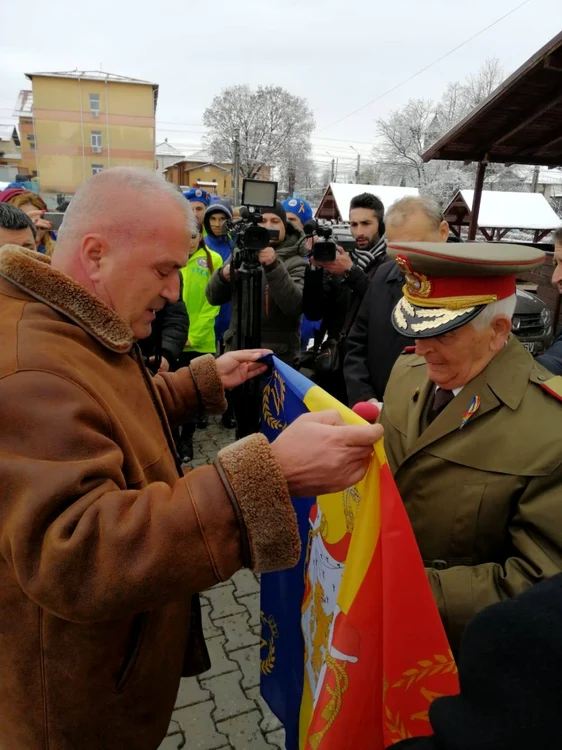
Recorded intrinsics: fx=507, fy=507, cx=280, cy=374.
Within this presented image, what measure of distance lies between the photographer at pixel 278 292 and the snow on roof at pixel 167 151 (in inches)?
2688

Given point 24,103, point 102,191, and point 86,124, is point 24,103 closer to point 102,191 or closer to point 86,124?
point 86,124

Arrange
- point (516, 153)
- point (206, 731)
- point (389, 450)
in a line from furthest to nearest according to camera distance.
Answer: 1. point (516, 153)
2. point (206, 731)
3. point (389, 450)

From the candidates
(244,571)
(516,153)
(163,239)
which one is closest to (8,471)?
(163,239)

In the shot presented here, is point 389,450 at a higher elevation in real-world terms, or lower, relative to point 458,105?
lower

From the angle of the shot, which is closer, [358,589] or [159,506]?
[159,506]

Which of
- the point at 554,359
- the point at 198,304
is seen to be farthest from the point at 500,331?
the point at 198,304

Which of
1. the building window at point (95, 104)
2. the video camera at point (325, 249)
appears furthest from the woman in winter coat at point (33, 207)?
the building window at point (95, 104)

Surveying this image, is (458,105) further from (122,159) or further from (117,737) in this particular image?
(117,737)

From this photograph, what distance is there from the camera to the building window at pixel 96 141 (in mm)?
47531

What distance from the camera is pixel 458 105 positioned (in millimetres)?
43531

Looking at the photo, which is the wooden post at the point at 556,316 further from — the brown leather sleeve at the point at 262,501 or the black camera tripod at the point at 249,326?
the brown leather sleeve at the point at 262,501

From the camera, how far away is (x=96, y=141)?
1898 inches

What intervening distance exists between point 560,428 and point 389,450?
1.81 ft

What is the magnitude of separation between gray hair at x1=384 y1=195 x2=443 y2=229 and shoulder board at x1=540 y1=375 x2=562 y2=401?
73.5 inches
